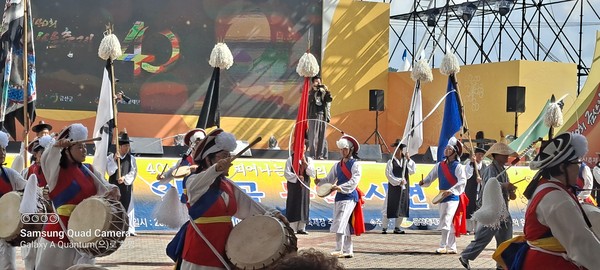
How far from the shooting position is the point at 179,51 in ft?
80.5

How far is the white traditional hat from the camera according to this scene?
581 centimetres

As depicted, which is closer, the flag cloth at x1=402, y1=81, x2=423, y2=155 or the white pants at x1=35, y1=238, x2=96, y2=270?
the white pants at x1=35, y1=238, x2=96, y2=270

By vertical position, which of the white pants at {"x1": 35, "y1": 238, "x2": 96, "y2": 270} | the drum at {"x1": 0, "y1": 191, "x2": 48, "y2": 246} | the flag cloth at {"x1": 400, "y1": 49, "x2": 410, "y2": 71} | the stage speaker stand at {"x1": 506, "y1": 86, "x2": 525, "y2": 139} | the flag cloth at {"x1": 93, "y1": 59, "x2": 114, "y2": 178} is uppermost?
the flag cloth at {"x1": 400, "y1": 49, "x2": 410, "y2": 71}

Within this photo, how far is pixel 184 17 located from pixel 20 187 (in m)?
16.5

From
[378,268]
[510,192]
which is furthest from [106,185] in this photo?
[378,268]

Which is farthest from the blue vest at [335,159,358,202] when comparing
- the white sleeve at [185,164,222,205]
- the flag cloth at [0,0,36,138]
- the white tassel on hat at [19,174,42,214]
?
the white sleeve at [185,164,222,205]

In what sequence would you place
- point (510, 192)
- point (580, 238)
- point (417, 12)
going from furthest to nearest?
point (417, 12) → point (510, 192) → point (580, 238)

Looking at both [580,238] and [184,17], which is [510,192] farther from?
[184,17]

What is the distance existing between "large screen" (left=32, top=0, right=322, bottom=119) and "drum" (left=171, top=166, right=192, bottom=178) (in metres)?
11.5

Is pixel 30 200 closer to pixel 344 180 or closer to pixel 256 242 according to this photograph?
pixel 256 242

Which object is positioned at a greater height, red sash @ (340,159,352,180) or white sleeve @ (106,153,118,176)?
red sash @ (340,159,352,180)

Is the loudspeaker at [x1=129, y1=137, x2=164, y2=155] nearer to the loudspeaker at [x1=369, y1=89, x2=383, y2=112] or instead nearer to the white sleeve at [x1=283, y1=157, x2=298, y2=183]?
the white sleeve at [x1=283, y1=157, x2=298, y2=183]

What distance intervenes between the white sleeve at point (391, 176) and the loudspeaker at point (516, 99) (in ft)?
20.2

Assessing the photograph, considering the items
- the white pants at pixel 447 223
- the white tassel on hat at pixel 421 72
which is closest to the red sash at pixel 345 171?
the white pants at pixel 447 223
